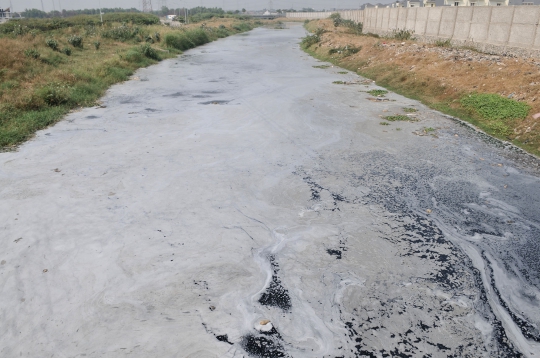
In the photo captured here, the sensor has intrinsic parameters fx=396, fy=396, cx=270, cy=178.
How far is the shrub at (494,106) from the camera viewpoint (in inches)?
280

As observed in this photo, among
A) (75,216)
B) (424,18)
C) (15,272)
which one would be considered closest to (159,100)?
(75,216)

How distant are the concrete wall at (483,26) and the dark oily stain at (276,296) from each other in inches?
408

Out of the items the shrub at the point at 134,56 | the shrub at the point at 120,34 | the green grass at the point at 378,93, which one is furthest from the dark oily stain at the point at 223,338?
the shrub at the point at 120,34

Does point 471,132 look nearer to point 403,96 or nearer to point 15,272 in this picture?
point 403,96

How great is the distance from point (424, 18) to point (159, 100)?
12.3m

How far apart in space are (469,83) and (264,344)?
27.7 feet

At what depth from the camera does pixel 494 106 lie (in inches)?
299

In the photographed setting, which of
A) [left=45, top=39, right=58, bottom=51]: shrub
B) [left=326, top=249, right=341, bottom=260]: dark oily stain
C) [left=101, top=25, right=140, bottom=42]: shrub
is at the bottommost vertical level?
[left=326, top=249, right=341, bottom=260]: dark oily stain

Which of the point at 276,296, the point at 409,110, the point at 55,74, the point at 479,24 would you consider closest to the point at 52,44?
the point at 55,74

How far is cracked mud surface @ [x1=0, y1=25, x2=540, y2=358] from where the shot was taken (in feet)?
9.12

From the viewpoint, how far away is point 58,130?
707 centimetres

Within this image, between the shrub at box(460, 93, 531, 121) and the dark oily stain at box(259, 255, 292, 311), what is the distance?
6.02 metres

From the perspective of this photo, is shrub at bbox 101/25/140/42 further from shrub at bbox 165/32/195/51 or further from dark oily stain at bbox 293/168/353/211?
dark oily stain at bbox 293/168/353/211

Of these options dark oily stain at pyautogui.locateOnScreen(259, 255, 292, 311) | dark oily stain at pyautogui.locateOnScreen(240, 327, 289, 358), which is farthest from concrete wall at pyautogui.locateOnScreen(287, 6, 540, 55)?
dark oily stain at pyautogui.locateOnScreen(240, 327, 289, 358)
